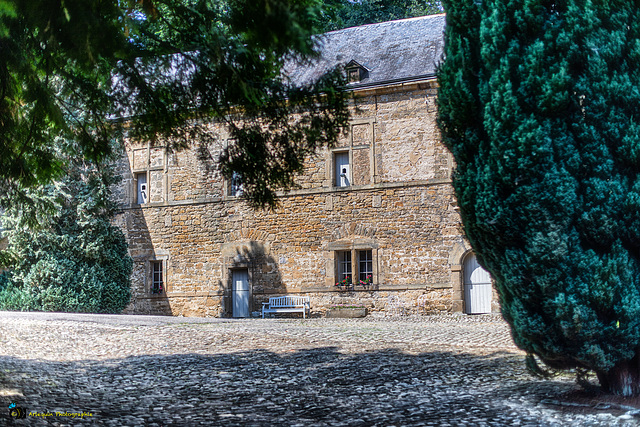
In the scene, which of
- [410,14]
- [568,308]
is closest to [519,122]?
[568,308]

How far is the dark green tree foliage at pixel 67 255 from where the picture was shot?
1530 centimetres

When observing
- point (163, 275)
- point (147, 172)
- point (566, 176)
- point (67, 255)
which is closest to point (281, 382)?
point (566, 176)

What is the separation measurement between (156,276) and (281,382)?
12318mm

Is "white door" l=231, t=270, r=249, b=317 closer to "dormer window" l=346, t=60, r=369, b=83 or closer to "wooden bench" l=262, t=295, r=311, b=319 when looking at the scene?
"wooden bench" l=262, t=295, r=311, b=319

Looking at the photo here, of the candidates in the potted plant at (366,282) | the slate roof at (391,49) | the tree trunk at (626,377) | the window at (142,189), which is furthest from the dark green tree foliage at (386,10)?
the tree trunk at (626,377)

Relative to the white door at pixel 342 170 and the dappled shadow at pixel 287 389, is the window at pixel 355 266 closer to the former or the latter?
the white door at pixel 342 170

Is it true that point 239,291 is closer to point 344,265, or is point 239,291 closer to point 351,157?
point 344,265

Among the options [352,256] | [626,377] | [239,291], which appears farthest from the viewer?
[239,291]

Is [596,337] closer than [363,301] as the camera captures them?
Yes

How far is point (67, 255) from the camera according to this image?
614 inches

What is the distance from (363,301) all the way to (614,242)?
1080cm

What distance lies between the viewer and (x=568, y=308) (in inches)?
157

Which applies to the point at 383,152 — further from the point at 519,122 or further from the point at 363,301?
the point at 519,122

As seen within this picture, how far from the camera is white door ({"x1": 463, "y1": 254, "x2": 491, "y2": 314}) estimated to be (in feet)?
46.5
